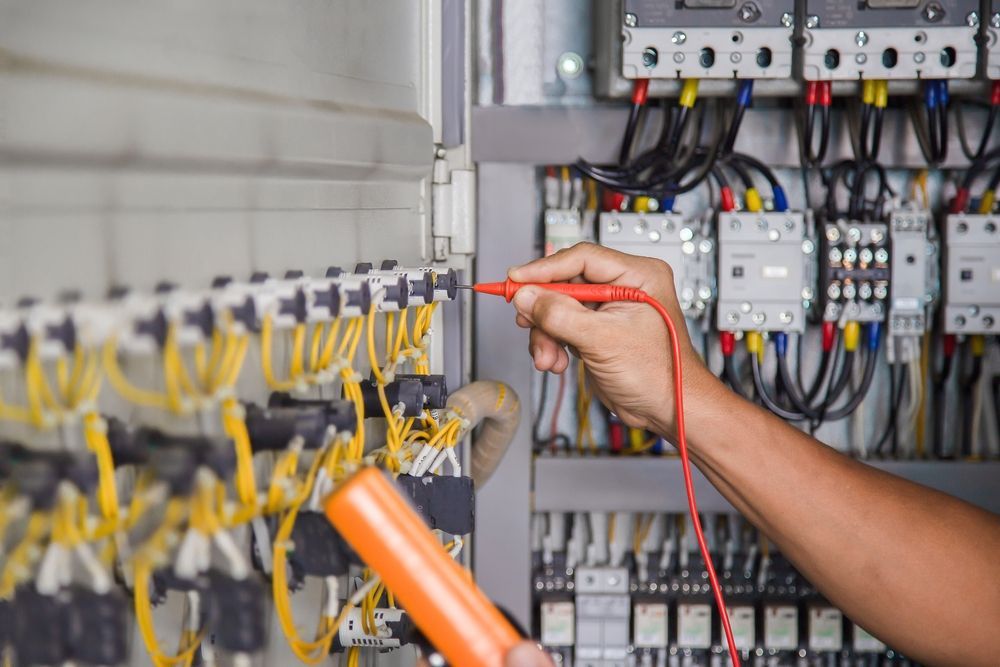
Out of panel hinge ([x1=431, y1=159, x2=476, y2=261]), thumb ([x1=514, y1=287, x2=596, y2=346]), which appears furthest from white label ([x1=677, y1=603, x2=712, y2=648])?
thumb ([x1=514, y1=287, x2=596, y2=346])

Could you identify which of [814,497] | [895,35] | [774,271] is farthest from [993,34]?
[814,497]

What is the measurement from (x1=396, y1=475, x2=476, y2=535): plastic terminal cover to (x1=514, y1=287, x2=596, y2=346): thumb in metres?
0.24

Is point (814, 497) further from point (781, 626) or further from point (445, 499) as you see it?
point (781, 626)

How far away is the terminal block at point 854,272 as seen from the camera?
5.95 ft

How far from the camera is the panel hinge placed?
1.57 m

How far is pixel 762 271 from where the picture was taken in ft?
5.93

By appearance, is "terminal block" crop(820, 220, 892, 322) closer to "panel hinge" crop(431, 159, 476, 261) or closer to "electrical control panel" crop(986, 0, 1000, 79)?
"electrical control panel" crop(986, 0, 1000, 79)

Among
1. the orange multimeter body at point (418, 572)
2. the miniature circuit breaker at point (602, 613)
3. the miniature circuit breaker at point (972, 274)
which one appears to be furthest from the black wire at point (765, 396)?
the orange multimeter body at point (418, 572)

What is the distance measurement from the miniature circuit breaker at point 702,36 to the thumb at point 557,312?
632 mm

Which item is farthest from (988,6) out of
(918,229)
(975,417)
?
(975,417)

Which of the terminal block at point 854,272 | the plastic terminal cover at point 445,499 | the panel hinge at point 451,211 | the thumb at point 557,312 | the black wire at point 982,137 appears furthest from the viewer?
the terminal block at point 854,272

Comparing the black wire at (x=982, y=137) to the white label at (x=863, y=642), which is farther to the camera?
the white label at (x=863, y=642)

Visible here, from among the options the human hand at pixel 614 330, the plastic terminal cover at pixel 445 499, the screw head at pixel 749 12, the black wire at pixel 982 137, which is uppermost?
the screw head at pixel 749 12

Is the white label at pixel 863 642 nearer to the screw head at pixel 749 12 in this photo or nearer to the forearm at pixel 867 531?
the forearm at pixel 867 531
